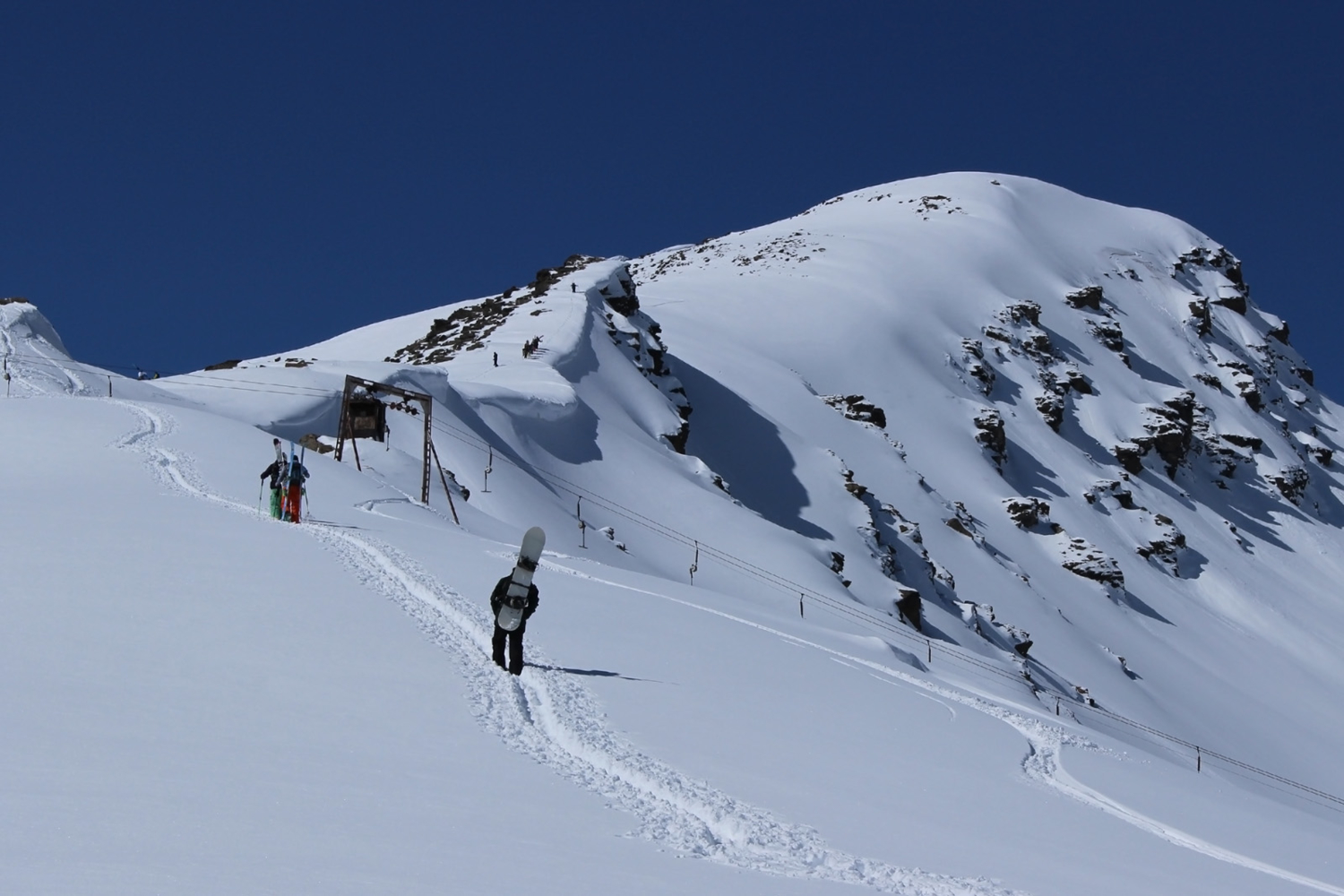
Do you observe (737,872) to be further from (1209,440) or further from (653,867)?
(1209,440)

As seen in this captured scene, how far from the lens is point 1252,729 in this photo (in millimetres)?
55469

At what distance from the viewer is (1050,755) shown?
13.8 meters

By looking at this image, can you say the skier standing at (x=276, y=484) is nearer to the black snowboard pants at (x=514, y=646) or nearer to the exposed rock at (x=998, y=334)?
the black snowboard pants at (x=514, y=646)

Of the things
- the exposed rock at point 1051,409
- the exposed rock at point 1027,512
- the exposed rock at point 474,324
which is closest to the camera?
the exposed rock at point 474,324

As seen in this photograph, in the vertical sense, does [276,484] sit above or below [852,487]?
below

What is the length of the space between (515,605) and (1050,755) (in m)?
6.28

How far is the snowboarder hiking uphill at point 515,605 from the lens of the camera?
1216 centimetres

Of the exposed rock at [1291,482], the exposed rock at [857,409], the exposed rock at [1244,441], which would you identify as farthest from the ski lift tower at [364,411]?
the exposed rock at [1291,482]

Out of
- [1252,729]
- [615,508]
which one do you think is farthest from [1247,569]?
[615,508]

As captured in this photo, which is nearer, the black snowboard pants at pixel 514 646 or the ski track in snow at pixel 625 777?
the ski track in snow at pixel 625 777

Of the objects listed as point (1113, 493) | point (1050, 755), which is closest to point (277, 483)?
point (1050, 755)

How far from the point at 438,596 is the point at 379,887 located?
10.2 m

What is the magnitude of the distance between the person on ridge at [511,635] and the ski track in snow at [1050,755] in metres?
5.20

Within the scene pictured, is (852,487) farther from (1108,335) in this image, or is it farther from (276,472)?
(1108,335)
